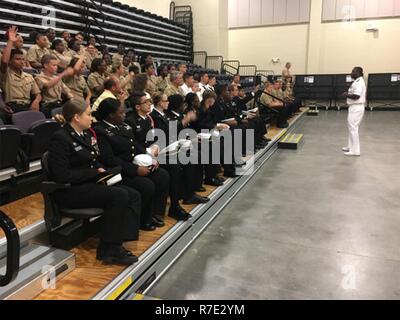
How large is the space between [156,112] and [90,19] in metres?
6.50

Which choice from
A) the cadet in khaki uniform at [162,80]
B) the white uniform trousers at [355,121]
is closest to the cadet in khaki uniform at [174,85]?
the cadet in khaki uniform at [162,80]

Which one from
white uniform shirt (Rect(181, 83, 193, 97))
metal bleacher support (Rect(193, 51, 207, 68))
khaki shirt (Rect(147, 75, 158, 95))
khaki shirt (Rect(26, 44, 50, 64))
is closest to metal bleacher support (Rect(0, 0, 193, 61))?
metal bleacher support (Rect(193, 51, 207, 68))

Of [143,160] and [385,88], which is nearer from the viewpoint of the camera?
[143,160]

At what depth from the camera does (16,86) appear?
3.57 m

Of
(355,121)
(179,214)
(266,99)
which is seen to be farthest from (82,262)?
(266,99)

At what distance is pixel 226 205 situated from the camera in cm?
377

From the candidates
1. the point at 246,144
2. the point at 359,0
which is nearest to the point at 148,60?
the point at 246,144

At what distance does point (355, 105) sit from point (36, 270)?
216 inches

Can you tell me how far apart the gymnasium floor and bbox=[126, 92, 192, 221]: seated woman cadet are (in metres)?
0.34

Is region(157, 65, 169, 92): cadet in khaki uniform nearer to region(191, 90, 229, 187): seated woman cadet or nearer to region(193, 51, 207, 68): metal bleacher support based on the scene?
region(191, 90, 229, 187): seated woman cadet

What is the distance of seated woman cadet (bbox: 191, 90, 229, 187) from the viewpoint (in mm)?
3974

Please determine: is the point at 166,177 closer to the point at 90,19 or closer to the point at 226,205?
the point at 226,205

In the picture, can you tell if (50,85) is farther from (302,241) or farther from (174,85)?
(302,241)

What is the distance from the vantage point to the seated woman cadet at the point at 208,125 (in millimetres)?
3974
